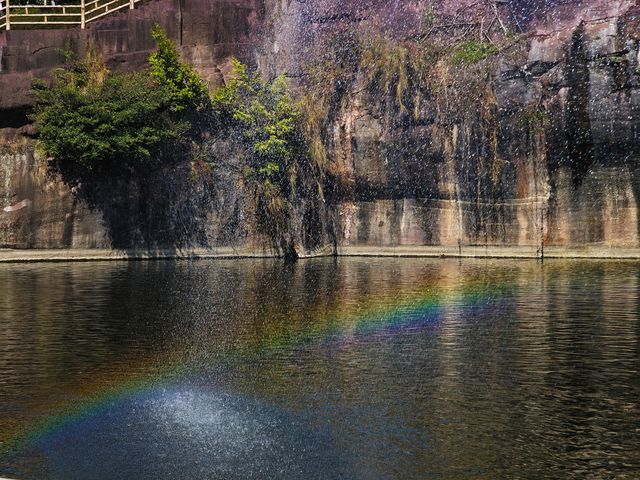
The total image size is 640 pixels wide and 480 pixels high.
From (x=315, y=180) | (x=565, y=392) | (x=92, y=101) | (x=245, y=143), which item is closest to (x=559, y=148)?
(x=315, y=180)

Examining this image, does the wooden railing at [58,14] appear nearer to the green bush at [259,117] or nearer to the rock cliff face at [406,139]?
the rock cliff face at [406,139]

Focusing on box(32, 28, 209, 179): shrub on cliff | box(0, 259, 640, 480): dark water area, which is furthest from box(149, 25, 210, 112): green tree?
box(0, 259, 640, 480): dark water area

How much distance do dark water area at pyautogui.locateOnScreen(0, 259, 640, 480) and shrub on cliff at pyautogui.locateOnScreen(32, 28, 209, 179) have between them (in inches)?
461

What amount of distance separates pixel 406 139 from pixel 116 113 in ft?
40.6

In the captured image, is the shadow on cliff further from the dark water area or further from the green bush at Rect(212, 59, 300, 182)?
the dark water area

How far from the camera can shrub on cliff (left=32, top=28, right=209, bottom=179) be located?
42.6 meters

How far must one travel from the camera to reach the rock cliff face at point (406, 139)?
39.6 meters

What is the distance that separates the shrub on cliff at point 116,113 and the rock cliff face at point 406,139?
1.17 m

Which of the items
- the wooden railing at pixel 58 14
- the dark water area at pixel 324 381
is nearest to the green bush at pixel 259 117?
the wooden railing at pixel 58 14

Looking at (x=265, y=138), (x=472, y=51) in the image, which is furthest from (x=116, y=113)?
(x=472, y=51)

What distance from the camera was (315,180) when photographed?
44.6 m

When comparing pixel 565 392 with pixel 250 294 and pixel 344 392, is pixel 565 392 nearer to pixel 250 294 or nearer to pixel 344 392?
pixel 344 392

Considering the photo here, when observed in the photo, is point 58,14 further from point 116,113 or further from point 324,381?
point 324,381

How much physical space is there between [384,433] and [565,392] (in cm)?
397
